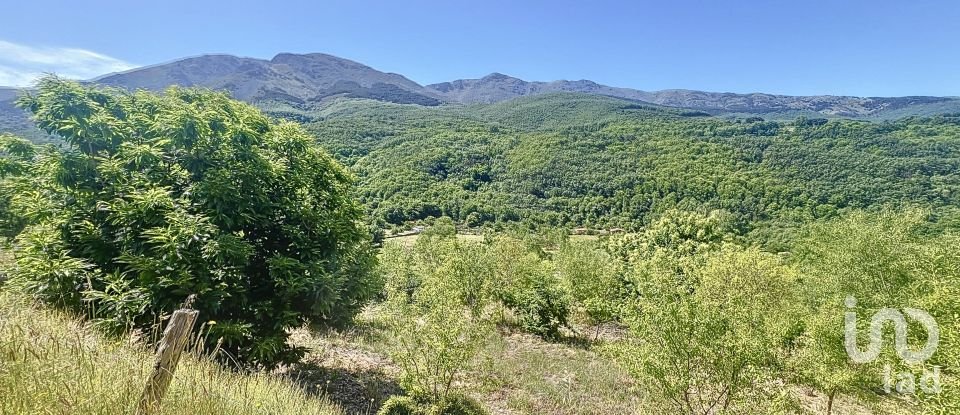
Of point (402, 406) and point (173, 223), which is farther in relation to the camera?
point (402, 406)

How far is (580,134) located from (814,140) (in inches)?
3168

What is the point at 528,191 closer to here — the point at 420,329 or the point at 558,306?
the point at 558,306

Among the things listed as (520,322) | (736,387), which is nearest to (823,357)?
(736,387)

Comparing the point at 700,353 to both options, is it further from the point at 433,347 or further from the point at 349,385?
the point at 349,385

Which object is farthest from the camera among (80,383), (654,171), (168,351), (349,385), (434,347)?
(654,171)

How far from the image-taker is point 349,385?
11961mm

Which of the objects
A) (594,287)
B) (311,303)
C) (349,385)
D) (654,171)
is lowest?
(654,171)

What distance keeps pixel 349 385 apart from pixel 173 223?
6.89 m

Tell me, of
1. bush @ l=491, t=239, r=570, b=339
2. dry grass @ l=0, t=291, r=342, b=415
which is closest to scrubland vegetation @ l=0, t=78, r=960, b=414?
dry grass @ l=0, t=291, r=342, b=415

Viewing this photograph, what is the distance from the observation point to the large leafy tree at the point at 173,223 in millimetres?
7305

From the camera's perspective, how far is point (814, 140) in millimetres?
147625

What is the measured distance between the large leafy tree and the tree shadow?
91.8 inches

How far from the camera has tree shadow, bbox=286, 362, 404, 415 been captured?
35.3 feet

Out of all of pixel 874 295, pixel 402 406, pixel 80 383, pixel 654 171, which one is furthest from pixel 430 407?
pixel 654 171
